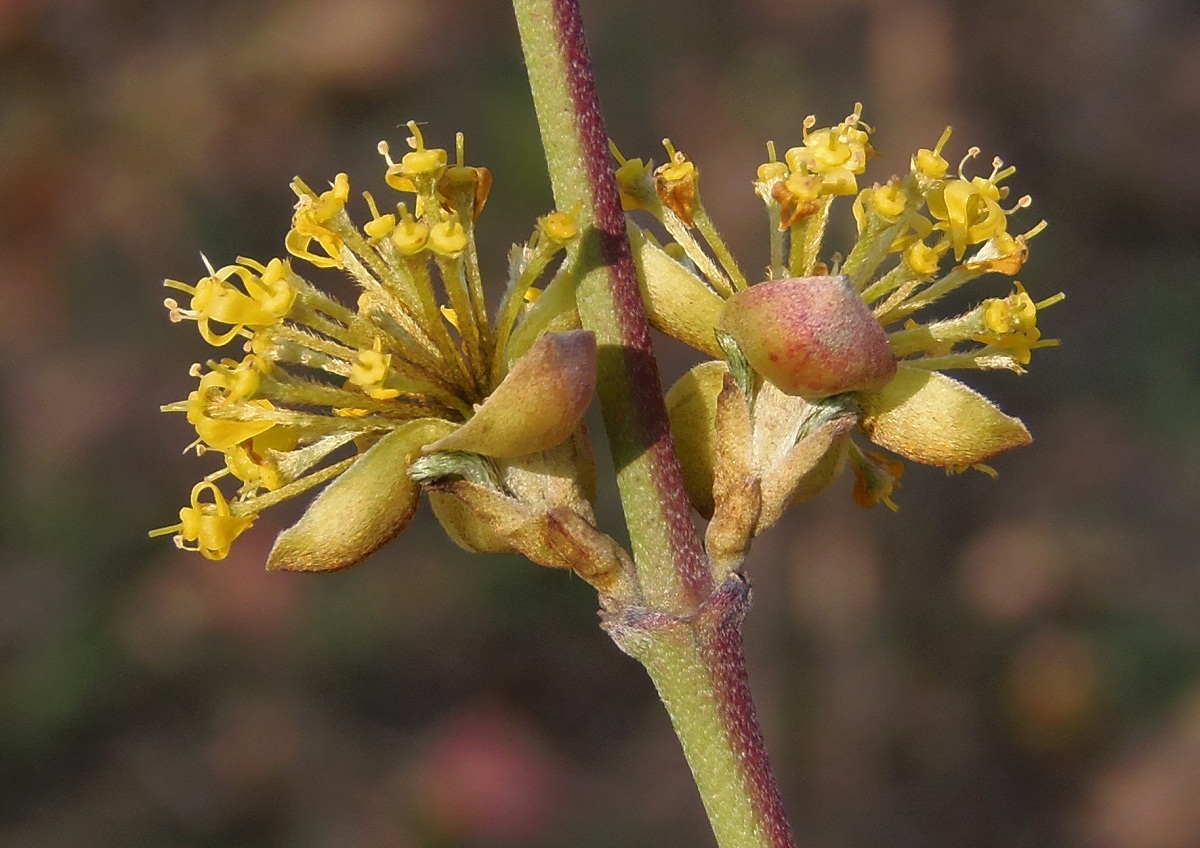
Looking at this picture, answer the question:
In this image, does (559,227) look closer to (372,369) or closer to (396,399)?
(372,369)

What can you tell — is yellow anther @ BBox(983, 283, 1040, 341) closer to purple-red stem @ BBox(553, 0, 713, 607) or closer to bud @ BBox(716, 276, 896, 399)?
bud @ BBox(716, 276, 896, 399)

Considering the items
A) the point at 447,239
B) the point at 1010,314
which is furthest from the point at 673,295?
the point at 1010,314

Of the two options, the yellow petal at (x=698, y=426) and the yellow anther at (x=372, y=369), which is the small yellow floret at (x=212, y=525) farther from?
the yellow petal at (x=698, y=426)

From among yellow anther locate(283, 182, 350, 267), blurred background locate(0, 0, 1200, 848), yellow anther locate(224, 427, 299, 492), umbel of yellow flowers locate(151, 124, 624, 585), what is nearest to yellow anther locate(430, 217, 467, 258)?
umbel of yellow flowers locate(151, 124, 624, 585)

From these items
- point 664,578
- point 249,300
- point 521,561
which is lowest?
point 521,561

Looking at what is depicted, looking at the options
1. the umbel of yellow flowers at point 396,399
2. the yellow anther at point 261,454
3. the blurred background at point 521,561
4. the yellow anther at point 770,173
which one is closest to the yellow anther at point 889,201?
the yellow anther at point 770,173

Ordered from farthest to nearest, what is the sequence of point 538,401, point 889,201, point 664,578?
point 889,201 → point 664,578 → point 538,401

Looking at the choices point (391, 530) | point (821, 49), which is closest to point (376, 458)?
point (391, 530)
